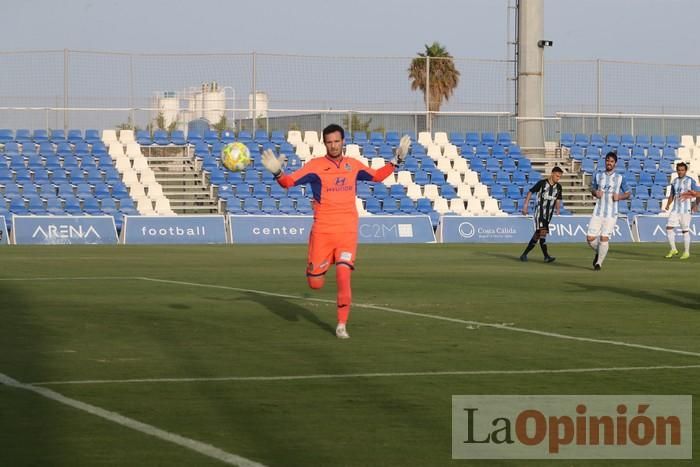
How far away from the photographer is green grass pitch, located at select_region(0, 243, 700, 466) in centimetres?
792

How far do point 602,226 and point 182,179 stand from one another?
21.1 m

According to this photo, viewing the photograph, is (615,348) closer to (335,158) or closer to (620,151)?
(335,158)

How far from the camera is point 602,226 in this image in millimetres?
25500

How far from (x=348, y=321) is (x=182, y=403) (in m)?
5.83

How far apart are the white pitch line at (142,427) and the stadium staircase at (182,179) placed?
106ft

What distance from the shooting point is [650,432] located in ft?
26.9

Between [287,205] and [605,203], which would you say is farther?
[287,205]

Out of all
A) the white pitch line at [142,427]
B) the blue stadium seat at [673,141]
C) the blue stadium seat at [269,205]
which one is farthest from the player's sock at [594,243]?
the blue stadium seat at [673,141]

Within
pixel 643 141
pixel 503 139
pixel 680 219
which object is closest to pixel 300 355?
pixel 680 219

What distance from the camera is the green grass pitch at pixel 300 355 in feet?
26.0

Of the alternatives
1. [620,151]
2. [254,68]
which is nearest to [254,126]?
[254,68]

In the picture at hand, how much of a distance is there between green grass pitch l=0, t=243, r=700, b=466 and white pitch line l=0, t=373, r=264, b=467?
0.20ft

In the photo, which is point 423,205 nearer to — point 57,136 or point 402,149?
point 57,136

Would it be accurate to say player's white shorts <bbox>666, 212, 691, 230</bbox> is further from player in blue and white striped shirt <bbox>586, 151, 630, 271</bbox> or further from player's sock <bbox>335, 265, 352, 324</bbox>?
player's sock <bbox>335, 265, 352, 324</bbox>
